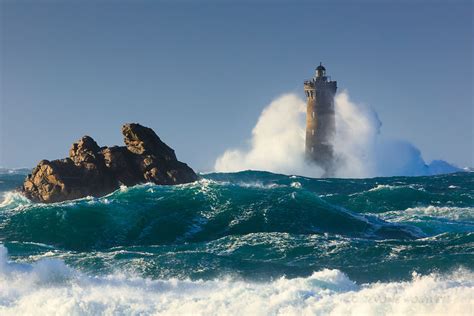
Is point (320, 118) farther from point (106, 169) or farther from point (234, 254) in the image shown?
point (234, 254)

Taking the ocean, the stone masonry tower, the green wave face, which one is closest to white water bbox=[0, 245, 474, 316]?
the ocean

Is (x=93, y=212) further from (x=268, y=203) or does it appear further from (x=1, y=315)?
(x=1, y=315)

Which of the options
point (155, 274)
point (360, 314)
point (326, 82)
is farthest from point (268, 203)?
point (326, 82)

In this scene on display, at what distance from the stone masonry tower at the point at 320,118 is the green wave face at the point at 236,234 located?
28320mm

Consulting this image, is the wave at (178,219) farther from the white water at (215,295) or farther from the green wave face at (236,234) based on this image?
the white water at (215,295)

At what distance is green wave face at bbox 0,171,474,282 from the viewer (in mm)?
20469

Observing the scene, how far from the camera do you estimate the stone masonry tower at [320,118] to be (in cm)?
6450

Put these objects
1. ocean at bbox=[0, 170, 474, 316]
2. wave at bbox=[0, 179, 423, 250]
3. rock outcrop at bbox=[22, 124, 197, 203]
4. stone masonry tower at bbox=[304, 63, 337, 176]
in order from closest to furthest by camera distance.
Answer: ocean at bbox=[0, 170, 474, 316] < wave at bbox=[0, 179, 423, 250] < rock outcrop at bbox=[22, 124, 197, 203] < stone masonry tower at bbox=[304, 63, 337, 176]

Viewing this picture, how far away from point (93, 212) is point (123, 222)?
4.08 feet

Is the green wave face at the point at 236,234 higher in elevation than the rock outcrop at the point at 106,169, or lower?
lower

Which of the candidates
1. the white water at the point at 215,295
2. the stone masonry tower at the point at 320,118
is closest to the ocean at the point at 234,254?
the white water at the point at 215,295

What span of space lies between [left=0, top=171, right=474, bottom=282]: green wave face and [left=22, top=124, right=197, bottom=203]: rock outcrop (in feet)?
4.91

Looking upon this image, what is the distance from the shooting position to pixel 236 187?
3228 centimetres

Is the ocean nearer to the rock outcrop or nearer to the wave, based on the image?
the wave
